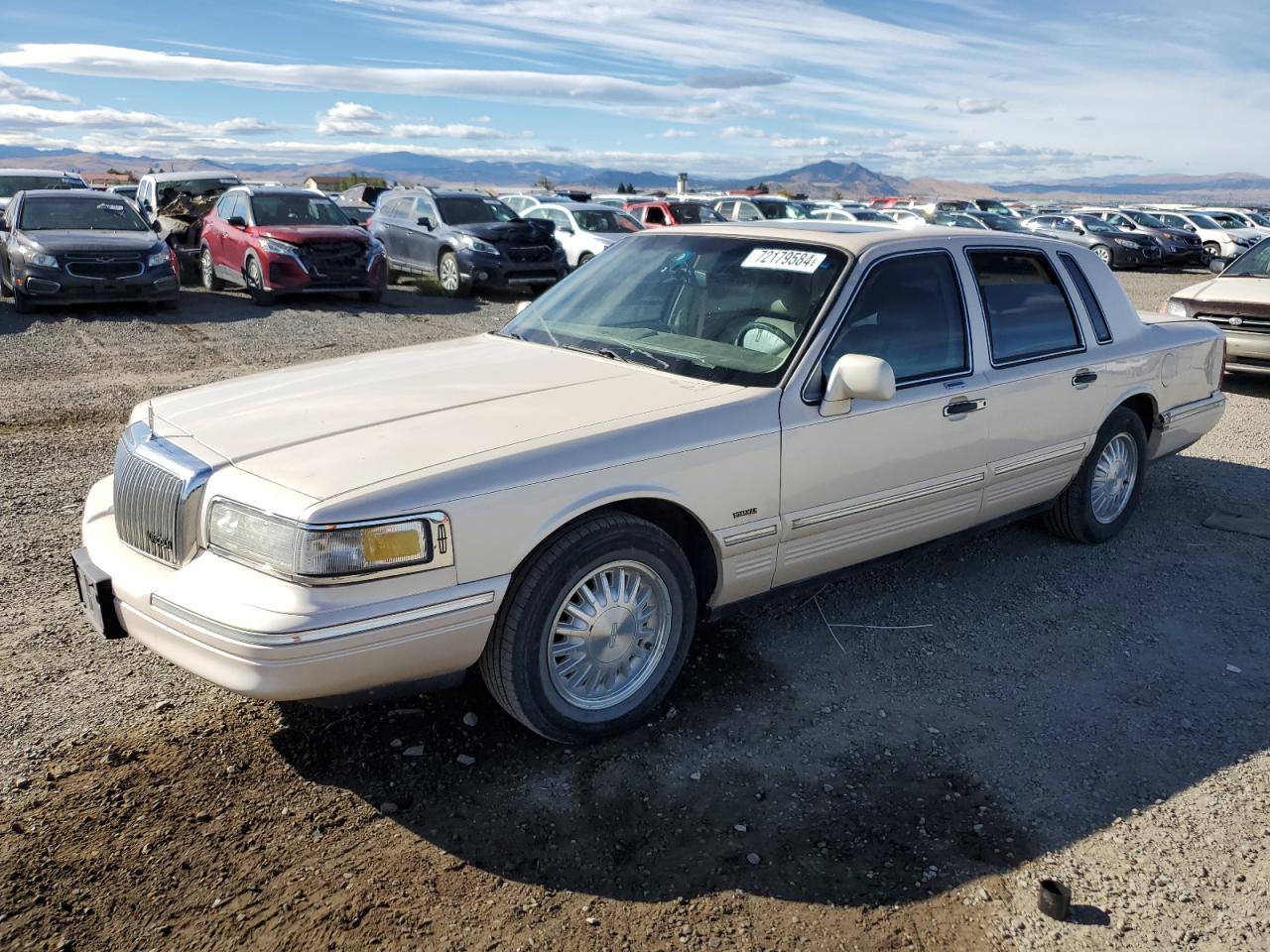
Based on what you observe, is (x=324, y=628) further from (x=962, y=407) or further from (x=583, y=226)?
(x=583, y=226)


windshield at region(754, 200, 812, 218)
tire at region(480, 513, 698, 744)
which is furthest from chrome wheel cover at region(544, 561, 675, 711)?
windshield at region(754, 200, 812, 218)

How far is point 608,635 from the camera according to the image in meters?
3.38

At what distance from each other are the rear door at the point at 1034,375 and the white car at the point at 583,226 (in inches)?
525

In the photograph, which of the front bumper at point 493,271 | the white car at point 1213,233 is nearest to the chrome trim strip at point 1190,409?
the front bumper at point 493,271

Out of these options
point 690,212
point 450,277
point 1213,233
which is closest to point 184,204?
point 450,277

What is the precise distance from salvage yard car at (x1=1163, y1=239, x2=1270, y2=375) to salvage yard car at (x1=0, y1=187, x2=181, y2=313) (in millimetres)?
11731

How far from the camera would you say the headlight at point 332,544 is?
2.77 metres

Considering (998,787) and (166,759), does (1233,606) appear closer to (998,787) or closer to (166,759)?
(998,787)

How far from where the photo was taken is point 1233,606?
4707 millimetres

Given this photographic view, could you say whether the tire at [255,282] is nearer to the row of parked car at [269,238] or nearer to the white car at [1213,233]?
the row of parked car at [269,238]

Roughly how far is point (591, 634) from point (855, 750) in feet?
3.27

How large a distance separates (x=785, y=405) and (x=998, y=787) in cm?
146

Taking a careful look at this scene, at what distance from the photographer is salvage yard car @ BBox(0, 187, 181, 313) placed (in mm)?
12297

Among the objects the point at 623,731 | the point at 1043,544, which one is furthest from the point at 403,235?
the point at 623,731
